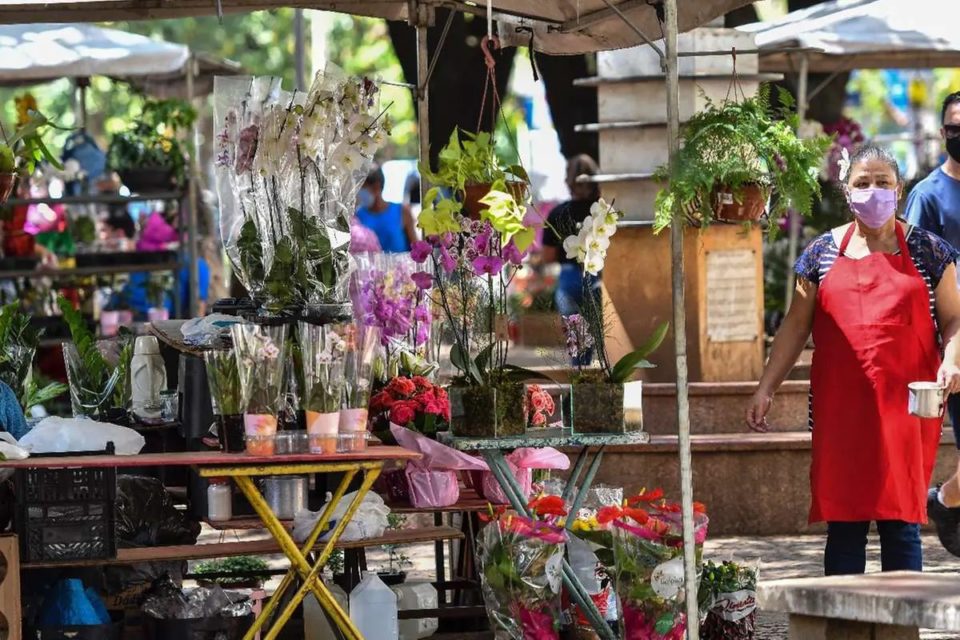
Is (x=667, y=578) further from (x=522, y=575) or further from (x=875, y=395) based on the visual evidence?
(x=875, y=395)

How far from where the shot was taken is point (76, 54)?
13812mm

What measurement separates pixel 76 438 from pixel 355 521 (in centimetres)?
94

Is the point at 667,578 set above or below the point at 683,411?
below

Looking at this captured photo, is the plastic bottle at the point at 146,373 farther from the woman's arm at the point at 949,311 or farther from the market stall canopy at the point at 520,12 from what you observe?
the woman's arm at the point at 949,311

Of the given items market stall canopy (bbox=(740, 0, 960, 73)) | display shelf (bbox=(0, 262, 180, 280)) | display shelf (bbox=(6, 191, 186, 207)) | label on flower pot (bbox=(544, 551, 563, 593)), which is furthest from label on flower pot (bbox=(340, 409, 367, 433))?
display shelf (bbox=(0, 262, 180, 280))

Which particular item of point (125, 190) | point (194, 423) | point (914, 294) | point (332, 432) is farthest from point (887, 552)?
point (125, 190)

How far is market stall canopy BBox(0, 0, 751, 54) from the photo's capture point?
647cm

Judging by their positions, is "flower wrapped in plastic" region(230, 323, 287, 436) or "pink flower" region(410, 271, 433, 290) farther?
"pink flower" region(410, 271, 433, 290)

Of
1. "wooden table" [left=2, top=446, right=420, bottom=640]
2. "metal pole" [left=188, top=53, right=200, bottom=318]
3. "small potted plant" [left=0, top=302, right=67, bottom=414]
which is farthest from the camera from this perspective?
"metal pole" [left=188, top=53, right=200, bottom=318]

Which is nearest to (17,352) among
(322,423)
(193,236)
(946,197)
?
(322,423)

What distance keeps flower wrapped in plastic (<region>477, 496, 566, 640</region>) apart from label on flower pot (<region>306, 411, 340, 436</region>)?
29.7 inches

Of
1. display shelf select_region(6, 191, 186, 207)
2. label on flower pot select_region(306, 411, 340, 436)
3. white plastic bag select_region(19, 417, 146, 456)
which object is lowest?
white plastic bag select_region(19, 417, 146, 456)

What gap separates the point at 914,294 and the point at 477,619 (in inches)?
77.8

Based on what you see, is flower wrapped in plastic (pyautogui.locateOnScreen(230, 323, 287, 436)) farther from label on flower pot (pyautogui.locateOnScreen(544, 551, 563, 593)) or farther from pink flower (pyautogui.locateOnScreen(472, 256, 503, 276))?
label on flower pot (pyautogui.locateOnScreen(544, 551, 563, 593))
